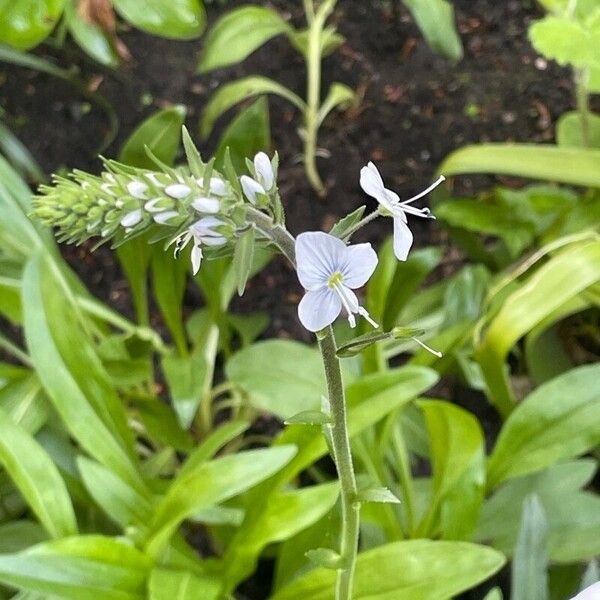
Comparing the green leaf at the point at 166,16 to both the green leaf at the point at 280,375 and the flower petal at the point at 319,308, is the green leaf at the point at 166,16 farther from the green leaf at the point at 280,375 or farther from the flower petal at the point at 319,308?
the flower petal at the point at 319,308

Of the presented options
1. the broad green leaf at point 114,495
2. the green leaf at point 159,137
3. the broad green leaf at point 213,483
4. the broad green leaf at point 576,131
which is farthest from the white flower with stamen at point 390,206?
the broad green leaf at point 576,131

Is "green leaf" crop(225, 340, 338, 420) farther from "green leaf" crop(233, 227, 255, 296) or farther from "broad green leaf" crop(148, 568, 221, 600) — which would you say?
"green leaf" crop(233, 227, 255, 296)

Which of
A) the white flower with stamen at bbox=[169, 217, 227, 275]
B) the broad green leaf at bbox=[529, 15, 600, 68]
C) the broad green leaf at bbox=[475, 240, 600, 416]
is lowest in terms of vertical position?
the broad green leaf at bbox=[475, 240, 600, 416]

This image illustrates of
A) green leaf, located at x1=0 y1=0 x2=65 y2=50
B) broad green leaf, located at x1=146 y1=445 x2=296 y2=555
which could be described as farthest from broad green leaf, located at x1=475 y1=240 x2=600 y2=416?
green leaf, located at x1=0 y1=0 x2=65 y2=50

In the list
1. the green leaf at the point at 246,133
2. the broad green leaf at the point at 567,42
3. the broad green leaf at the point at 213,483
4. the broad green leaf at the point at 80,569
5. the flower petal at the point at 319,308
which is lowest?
the broad green leaf at the point at 80,569

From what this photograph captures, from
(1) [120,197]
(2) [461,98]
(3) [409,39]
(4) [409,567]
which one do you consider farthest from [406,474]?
(3) [409,39]

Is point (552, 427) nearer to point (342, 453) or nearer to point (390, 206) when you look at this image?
point (342, 453)
